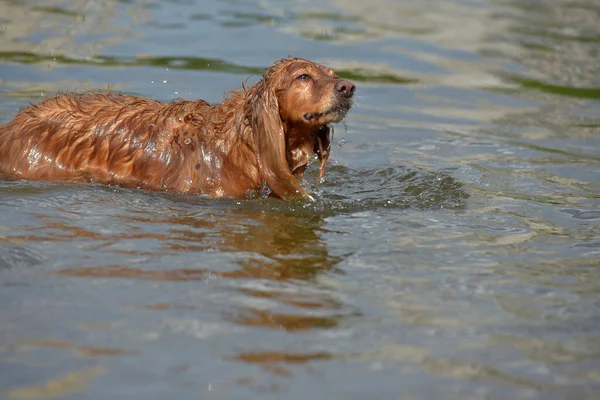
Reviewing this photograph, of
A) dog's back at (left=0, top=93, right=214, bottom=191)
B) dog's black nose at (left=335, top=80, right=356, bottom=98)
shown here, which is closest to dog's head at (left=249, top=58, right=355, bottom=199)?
dog's black nose at (left=335, top=80, right=356, bottom=98)

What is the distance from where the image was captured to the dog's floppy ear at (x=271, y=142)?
796 centimetres

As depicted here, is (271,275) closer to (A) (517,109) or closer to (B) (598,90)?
(A) (517,109)

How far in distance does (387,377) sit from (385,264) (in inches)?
71.2

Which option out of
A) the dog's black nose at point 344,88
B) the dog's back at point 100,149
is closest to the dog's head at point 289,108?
the dog's black nose at point 344,88

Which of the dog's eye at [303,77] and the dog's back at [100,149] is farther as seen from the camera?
the dog's back at [100,149]

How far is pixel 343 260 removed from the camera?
684 centimetres

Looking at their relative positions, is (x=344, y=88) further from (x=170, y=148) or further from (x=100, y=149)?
(x=100, y=149)

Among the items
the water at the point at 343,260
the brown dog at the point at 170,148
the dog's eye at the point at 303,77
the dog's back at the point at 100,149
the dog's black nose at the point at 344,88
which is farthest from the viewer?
the dog's back at the point at 100,149

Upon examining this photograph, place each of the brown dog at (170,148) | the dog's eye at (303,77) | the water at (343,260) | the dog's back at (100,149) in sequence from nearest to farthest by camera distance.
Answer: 1. the water at (343,260)
2. the dog's eye at (303,77)
3. the brown dog at (170,148)
4. the dog's back at (100,149)

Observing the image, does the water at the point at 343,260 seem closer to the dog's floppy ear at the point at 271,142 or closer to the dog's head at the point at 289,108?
the dog's floppy ear at the point at 271,142

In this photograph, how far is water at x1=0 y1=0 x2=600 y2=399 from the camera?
5020 millimetres

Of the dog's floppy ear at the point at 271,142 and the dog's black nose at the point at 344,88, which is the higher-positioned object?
the dog's black nose at the point at 344,88

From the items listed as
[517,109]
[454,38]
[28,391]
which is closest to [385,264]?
[28,391]

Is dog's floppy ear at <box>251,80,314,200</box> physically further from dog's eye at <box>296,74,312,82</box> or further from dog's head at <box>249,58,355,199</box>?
dog's eye at <box>296,74,312,82</box>
